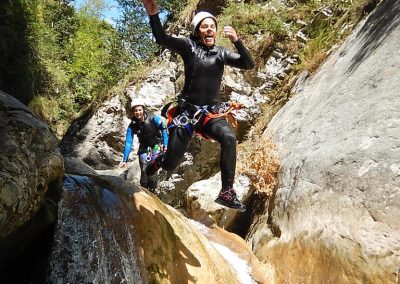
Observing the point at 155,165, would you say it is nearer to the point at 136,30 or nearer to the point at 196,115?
the point at 196,115

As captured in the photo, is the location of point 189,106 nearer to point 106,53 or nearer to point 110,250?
point 110,250

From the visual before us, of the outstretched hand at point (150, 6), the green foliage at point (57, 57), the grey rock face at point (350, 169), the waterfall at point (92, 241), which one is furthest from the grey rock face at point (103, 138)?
the outstretched hand at point (150, 6)

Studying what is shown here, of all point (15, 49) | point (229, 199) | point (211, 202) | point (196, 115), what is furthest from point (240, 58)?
point (15, 49)

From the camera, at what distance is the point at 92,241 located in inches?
169

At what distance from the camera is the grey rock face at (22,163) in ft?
10.1

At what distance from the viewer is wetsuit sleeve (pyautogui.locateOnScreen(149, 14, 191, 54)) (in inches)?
165

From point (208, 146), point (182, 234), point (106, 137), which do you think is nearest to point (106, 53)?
point (106, 137)

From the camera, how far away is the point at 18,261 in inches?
162

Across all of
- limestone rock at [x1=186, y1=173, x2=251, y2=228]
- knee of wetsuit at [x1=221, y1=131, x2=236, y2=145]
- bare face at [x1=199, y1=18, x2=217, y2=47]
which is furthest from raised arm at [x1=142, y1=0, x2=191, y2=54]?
limestone rock at [x1=186, y1=173, x2=251, y2=228]

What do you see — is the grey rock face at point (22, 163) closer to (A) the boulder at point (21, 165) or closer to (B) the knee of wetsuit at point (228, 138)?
(A) the boulder at point (21, 165)

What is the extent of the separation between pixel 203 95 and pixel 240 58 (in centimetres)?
60

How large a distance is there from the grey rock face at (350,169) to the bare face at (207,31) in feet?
6.67

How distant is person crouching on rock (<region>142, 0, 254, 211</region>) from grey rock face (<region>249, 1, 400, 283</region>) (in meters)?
1.12

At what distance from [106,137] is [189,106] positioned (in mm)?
9966
